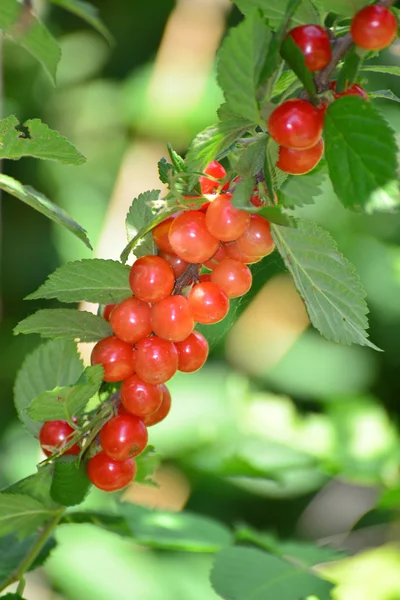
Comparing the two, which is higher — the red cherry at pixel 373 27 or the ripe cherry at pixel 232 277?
the red cherry at pixel 373 27

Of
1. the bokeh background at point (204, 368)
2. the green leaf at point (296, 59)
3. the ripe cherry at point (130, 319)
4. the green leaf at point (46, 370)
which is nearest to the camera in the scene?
the green leaf at point (296, 59)

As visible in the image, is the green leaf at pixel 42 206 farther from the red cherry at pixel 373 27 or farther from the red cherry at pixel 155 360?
the red cherry at pixel 373 27

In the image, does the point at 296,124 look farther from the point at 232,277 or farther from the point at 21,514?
the point at 21,514

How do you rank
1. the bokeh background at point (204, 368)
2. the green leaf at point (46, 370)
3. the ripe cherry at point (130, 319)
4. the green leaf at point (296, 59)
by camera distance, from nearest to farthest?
1. the green leaf at point (296, 59)
2. the ripe cherry at point (130, 319)
3. the green leaf at point (46, 370)
4. the bokeh background at point (204, 368)

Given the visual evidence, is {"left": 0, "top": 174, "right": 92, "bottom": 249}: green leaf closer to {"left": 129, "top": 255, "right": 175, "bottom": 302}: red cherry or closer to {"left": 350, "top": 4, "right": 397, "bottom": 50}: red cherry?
{"left": 129, "top": 255, "right": 175, "bottom": 302}: red cherry

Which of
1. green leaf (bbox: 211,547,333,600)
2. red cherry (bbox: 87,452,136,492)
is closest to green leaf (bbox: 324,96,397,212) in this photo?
red cherry (bbox: 87,452,136,492)

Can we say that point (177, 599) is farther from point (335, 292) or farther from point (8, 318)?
point (335, 292)

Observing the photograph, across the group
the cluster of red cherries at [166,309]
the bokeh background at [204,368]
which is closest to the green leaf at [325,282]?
the cluster of red cherries at [166,309]
